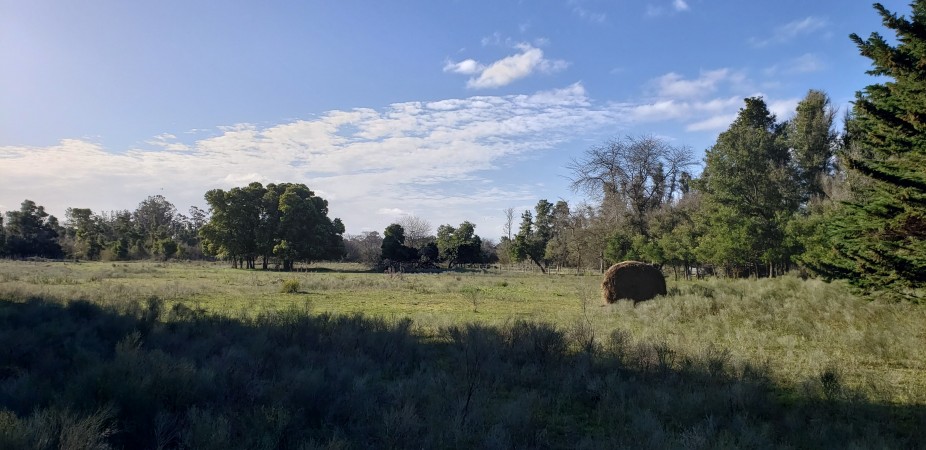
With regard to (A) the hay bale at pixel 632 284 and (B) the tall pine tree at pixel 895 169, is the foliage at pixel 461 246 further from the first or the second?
(B) the tall pine tree at pixel 895 169

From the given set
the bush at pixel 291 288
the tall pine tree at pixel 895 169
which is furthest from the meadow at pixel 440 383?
the bush at pixel 291 288

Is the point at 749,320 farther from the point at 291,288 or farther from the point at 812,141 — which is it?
the point at 812,141

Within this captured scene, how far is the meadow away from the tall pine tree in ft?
4.87

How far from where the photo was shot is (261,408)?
5.09m

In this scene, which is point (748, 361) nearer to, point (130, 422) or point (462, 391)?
point (462, 391)

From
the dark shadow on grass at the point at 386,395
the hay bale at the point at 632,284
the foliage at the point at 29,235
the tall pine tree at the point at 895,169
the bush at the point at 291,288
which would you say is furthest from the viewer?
the foliage at the point at 29,235

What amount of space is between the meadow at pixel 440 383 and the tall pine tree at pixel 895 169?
4.87 ft

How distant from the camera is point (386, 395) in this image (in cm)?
629

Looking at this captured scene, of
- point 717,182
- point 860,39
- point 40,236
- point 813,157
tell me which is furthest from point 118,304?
point 40,236

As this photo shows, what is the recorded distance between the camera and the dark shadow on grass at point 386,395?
4793 mm

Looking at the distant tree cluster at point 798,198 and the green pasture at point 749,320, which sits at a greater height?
the distant tree cluster at point 798,198

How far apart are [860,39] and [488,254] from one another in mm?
70322

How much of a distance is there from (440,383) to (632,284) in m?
14.7

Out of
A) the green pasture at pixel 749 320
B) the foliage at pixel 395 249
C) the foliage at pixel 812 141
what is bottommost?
the green pasture at pixel 749 320
